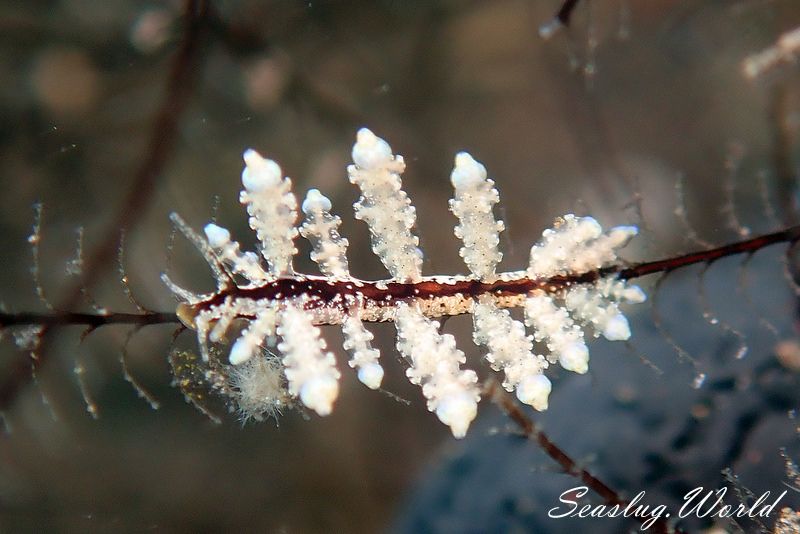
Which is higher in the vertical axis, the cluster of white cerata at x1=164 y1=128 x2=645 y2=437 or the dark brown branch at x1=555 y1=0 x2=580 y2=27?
the dark brown branch at x1=555 y1=0 x2=580 y2=27

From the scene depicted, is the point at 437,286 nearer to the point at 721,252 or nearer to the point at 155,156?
the point at 721,252

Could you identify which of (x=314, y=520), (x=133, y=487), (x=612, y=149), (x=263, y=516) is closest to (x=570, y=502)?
(x=314, y=520)

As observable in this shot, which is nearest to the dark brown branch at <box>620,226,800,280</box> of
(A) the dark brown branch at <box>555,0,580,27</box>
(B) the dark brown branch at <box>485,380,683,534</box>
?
(B) the dark brown branch at <box>485,380,683,534</box>

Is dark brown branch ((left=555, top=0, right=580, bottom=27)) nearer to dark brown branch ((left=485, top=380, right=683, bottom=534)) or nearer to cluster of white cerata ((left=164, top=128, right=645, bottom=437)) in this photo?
cluster of white cerata ((left=164, top=128, right=645, bottom=437))

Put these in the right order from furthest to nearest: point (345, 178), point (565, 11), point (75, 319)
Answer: point (345, 178) < point (565, 11) < point (75, 319)

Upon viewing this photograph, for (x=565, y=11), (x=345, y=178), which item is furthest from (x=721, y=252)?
(x=345, y=178)

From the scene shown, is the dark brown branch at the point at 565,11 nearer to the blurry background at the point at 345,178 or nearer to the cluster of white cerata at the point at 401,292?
the blurry background at the point at 345,178

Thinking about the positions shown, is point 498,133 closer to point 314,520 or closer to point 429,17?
point 429,17

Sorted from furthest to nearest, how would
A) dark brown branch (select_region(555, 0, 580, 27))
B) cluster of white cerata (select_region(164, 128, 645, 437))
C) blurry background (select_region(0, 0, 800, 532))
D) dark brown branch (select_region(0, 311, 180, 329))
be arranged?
blurry background (select_region(0, 0, 800, 532)), dark brown branch (select_region(555, 0, 580, 27)), cluster of white cerata (select_region(164, 128, 645, 437)), dark brown branch (select_region(0, 311, 180, 329))
